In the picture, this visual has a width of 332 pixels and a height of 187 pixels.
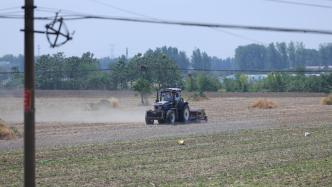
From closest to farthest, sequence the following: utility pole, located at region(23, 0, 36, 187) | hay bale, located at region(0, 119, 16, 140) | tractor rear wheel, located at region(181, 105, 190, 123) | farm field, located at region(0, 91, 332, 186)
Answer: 1. utility pole, located at region(23, 0, 36, 187)
2. farm field, located at region(0, 91, 332, 186)
3. hay bale, located at region(0, 119, 16, 140)
4. tractor rear wheel, located at region(181, 105, 190, 123)

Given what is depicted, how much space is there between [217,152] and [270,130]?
39.0 feet

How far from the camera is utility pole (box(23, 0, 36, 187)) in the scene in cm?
1269

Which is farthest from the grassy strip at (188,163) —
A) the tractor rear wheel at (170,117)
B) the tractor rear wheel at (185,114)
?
the tractor rear wheel at (185,114)

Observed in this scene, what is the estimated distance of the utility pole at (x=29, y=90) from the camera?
500 inches

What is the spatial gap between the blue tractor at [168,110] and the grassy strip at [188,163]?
11.8 meters

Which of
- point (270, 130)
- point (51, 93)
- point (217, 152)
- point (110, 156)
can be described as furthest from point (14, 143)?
point (51, 93)

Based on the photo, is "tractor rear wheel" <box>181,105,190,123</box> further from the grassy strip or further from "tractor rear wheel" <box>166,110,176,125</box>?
the grassy strip

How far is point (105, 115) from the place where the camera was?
5956 cm

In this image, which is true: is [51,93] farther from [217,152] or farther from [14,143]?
[217,152]

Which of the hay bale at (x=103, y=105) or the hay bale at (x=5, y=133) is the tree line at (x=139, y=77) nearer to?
the hay bale at (x=103, y=105)

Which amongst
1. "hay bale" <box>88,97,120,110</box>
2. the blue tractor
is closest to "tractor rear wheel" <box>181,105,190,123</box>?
the blue tractor

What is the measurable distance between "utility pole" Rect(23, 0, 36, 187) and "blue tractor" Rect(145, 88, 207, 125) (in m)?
32.1

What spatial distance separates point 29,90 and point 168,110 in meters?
32.6

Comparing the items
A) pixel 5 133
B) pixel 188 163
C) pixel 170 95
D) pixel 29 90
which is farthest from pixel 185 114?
pixel 29 90
